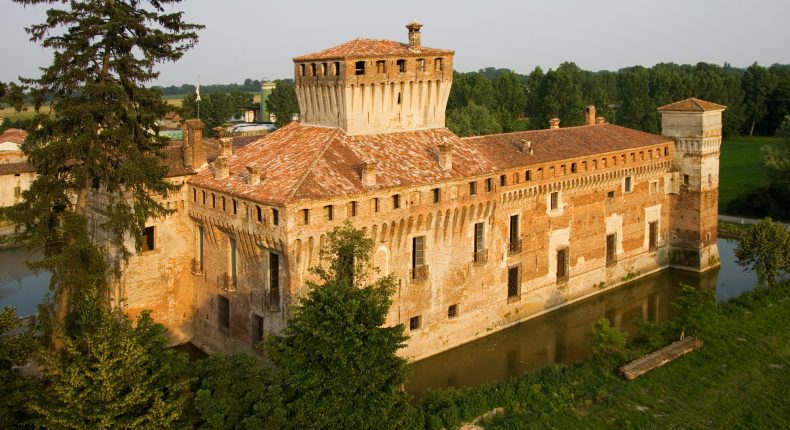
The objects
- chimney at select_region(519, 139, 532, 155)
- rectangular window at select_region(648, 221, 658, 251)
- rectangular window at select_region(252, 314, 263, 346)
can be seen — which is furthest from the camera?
rectangular window at select_region(648, 221, 658, 251)

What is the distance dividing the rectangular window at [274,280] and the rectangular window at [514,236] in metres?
9.60

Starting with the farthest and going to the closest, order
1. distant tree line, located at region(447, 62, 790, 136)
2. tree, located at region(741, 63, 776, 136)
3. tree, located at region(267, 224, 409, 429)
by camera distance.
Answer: tree, located at region(741, 63, 776, 136) < distant tree line, located at region(447, 62, 790, 136) < tree, located at region(267, 224, 409, 429)

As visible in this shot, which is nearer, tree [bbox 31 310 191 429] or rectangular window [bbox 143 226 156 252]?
tree [bbox 31 310 191 429]

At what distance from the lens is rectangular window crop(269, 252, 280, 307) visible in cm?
2269

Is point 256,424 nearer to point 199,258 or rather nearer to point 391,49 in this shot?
point 199,258

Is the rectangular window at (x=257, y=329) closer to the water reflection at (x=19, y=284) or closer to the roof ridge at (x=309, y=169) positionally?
the roof ridge at (x=309, y=169)

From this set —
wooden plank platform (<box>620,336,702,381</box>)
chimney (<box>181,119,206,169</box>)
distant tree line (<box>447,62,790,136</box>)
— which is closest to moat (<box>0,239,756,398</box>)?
wooden plank platform (<box>620,336,702,381</box>)

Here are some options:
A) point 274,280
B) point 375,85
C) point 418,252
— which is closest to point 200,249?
point 274,280

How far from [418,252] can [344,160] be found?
151 inches

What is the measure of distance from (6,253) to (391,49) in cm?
2451

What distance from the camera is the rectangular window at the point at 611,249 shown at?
108 feet

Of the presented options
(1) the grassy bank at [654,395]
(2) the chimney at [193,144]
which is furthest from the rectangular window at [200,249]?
(1) the grassy bank at [654,395]

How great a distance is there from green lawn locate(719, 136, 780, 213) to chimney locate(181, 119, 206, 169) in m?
36.3

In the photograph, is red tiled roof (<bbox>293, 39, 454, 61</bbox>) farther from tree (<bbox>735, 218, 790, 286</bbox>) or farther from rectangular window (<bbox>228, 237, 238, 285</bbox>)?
tree (<bbox>735, 218, 790, 286</bbox>)
